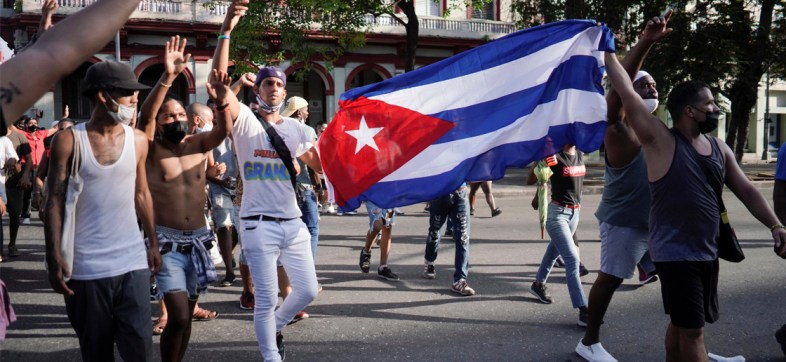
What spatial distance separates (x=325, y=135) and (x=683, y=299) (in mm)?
2838

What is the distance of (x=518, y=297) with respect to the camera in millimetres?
6977

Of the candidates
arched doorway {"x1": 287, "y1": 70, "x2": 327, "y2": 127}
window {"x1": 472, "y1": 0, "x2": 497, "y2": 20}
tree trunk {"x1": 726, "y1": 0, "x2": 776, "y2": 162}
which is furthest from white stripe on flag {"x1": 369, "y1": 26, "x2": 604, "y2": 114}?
window {"x1": 472, "y1": 0, "x2": 497, "y2": 20}

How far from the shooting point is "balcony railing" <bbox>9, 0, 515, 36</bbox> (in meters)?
24.2

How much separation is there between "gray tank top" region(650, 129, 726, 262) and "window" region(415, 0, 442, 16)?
27423 mm

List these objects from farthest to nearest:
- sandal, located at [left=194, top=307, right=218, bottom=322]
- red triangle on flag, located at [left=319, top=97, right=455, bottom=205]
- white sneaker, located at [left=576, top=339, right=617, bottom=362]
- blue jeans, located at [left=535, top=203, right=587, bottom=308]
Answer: sandal, located at [left=194, top=307, right=218, bottom=322] → blue jeans, located at [left=535, top=203, right=587, bottom=308] → red triangle on flag, located at [left=319, top=97, right=455, bottom=205] → white sneaker, located at [left=576, top=339, right=617, bottom=362]

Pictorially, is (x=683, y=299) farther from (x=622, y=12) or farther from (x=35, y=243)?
(x=622, y=12)

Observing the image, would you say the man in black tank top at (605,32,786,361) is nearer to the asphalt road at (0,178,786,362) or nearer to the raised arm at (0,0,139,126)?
the asphalt road at (0,178,786,362)

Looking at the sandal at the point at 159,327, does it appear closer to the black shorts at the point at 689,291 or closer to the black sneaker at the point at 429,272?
the black sneaker at the point at 429,272

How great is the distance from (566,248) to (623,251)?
49.5 inches

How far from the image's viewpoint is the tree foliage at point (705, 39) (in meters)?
22.0

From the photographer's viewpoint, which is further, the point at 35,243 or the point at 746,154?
the point at 746,154

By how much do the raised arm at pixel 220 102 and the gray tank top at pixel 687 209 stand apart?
265 centimetres

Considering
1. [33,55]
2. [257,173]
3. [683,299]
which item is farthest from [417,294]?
[33,55]

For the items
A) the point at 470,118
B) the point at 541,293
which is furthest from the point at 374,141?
the point at 541,293
